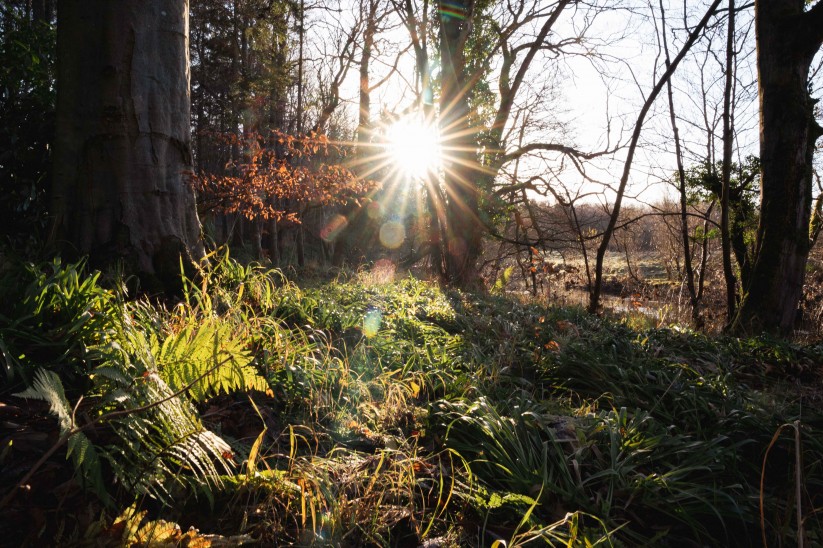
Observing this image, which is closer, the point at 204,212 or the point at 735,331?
the point at 204,212

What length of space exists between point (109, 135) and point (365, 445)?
113 inches

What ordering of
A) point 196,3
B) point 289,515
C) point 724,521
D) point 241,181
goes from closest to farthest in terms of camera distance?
point 289,515 < point 724,521 < point 241,181 < point 196,3

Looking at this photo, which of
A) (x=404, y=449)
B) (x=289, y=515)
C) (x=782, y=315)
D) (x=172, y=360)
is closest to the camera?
(x=289, y=515)

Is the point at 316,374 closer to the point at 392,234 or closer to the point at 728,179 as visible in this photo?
the point at 728,179

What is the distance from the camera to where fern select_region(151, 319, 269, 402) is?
6.28 ft

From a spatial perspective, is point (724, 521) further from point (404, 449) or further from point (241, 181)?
point (241, 181)

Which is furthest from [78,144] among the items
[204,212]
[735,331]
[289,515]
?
[735,331]

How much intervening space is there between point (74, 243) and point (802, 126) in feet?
26.7

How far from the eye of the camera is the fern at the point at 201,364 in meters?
1.91

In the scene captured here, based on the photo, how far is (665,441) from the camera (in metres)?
2.13

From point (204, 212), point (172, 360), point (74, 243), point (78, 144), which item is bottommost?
point (172, 360)

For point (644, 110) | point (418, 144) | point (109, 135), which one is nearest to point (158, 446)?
point (109, 135)

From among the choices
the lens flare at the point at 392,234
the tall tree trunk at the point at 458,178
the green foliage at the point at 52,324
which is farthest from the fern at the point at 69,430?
the lens flare at the point at 392,234

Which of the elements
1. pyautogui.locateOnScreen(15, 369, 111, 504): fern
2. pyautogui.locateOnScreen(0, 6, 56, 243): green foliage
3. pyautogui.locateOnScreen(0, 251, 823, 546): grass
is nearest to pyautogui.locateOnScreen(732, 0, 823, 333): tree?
pyautogui.locateOnScreen(0, 251, 823, 546): grass
